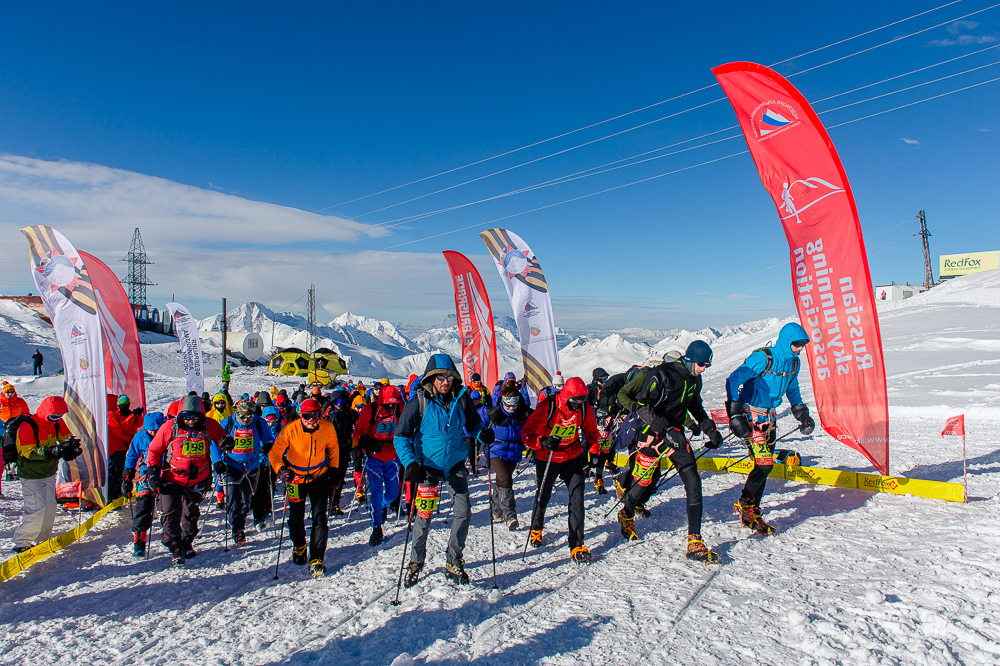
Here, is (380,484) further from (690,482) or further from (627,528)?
(690,482)

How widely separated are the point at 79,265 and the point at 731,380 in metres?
9.09

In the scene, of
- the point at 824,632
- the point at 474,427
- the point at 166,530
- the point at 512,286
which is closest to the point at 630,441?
the point at 474,427

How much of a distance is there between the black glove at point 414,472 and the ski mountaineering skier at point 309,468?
110 centimetres

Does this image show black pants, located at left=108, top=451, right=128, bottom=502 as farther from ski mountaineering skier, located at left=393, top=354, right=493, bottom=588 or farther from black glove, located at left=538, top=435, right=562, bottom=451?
black glove, located at left=538, top=435, right=562, bottom=451

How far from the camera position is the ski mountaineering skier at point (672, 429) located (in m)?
4.83

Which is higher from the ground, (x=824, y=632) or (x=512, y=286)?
(x=512, y=286)

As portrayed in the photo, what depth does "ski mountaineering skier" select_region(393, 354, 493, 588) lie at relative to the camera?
454 centimetres

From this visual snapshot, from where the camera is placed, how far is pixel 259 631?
381 centimetres

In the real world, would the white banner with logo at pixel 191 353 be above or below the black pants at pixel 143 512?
above

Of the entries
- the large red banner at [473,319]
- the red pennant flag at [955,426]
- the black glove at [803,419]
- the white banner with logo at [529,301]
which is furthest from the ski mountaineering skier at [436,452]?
the large red banner at [473,319]

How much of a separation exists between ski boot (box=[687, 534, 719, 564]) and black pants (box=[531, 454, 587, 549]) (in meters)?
1.00

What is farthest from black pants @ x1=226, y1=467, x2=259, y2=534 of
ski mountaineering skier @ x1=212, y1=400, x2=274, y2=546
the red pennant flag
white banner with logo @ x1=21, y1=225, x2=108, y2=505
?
the red pennant flag

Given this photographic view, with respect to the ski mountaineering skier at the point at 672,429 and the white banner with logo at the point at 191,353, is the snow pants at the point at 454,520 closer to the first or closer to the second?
the ski mountaineering skier at the point at 672,429

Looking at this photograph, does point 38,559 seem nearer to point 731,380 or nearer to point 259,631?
point 259,631
